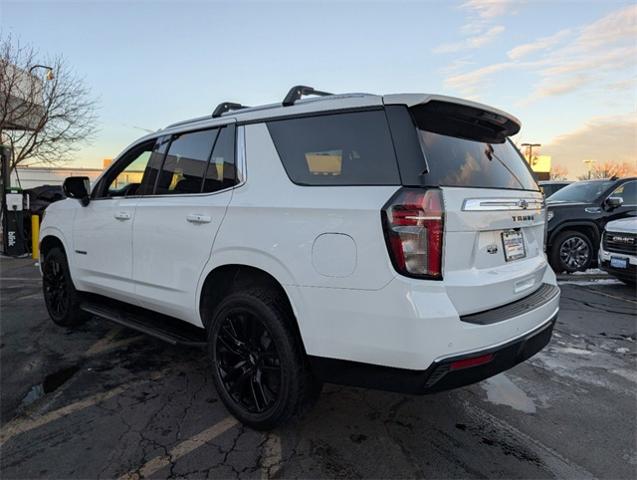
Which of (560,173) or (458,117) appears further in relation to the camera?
(560,173)

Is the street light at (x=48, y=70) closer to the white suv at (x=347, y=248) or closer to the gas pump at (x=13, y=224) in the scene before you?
the gas pump at (x=13, y=224)

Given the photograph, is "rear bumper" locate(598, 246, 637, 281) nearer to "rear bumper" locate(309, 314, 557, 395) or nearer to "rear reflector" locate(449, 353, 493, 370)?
"rear bumper" locate(309, 314, 557, 395)

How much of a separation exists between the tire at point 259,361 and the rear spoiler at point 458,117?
1.32 m

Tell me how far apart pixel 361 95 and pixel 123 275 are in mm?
2571

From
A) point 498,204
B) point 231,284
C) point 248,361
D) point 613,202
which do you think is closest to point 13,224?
point 231,284

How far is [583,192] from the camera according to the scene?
903cm

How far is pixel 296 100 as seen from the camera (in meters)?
2.93

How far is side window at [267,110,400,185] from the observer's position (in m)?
2.36

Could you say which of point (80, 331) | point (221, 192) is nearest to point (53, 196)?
point (80, 331)

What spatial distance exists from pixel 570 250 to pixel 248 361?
301 inches

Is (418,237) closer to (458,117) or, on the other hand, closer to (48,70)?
(458,117)

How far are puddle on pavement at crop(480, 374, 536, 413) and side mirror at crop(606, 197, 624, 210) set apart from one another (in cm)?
629

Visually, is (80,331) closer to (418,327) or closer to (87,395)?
(87,395)

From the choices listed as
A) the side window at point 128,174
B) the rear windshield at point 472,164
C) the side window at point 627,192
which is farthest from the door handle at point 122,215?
the side window at point 627,192
